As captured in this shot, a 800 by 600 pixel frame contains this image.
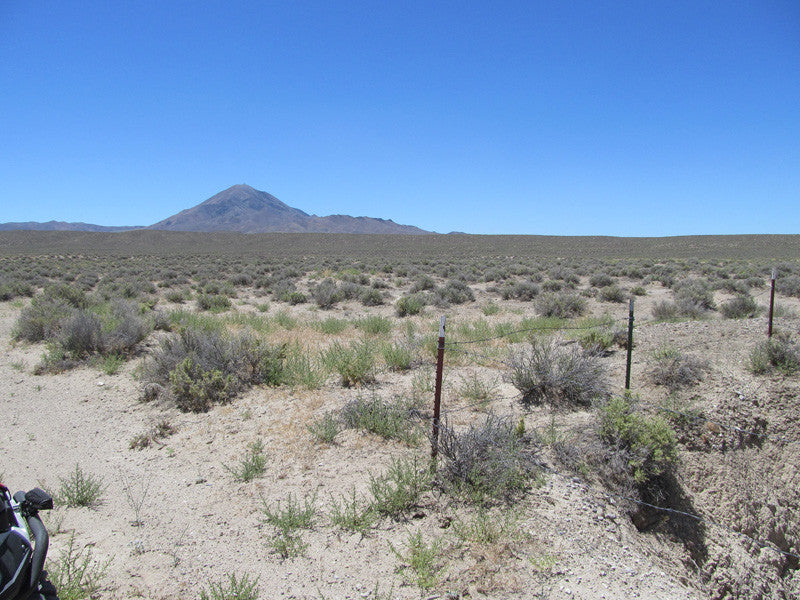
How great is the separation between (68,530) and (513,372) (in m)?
5.54

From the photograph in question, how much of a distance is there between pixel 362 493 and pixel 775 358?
6223mm

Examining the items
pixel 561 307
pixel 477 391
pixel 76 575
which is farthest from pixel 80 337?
pixel 561 307

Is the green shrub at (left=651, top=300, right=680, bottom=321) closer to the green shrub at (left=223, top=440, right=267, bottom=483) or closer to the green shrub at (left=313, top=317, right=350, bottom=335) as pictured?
the green shrub at (left=313, top=317, right=350, bottom=335)

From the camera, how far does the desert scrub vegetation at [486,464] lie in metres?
4.16

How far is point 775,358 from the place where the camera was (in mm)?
6645

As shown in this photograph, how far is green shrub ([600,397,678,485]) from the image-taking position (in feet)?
14.5

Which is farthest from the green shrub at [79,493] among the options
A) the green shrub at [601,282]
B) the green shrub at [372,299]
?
the green shrub at [601,282]

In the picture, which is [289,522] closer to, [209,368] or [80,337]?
[209,368]

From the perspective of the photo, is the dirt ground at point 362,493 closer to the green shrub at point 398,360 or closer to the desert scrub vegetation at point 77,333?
the green shrub at point 398,360

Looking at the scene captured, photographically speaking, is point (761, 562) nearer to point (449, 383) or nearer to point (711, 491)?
point (711, 491)

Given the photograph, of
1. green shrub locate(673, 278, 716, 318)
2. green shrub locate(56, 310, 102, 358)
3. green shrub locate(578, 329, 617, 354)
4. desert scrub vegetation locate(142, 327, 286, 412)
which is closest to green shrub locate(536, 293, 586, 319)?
green shrub locate(673, 278, 716, 318)

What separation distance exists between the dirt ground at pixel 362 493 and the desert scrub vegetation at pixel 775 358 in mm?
199

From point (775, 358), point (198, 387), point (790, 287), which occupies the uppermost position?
point (790, 287)

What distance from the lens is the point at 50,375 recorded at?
805 centimetres
